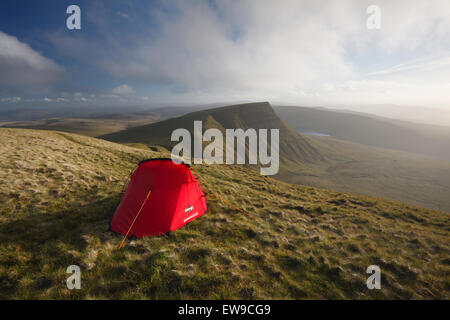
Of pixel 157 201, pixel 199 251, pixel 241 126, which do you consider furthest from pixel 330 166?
pixel 157 201

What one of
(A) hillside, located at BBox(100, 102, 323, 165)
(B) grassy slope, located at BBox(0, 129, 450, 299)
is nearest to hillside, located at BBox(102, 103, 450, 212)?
(A) hillside, located at BBox(100, 102, 323, 165)

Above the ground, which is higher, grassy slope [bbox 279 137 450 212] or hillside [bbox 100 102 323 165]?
hillside [bbox 100 102 323 165]

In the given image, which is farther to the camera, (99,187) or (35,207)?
(99,187)

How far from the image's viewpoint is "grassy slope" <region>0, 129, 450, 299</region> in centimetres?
590

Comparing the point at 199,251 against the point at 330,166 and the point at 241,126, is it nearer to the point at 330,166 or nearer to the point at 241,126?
the point at 330,166

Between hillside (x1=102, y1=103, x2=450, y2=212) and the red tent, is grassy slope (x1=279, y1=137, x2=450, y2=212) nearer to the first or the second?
hillside (x1=102, y1=103, x2=450, y2=212)

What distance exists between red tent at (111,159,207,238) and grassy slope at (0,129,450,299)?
23.2 inches

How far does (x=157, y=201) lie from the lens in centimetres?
895

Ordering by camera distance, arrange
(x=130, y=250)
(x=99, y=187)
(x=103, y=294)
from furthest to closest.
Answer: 1. (x=99, y=187)
2. (x=130, y=250)
3. (x=103, y=294)

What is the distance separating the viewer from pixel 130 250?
23.9 feet

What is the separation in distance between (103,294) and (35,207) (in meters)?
7.52

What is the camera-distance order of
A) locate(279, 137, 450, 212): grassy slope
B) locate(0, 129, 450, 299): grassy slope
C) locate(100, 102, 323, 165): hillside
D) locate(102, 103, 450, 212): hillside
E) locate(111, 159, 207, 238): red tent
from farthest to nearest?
locate(100, 102, 323, 165): hillside, locate(102, 103, 450, 212): hillside, locate(279, 137, 450, 212): grassy slope, locate(111, 159, 207, 238): red tent, locate(0, 129, 450, 299): grassy slope
